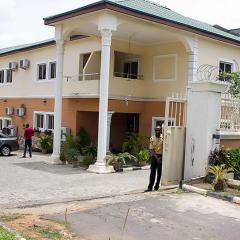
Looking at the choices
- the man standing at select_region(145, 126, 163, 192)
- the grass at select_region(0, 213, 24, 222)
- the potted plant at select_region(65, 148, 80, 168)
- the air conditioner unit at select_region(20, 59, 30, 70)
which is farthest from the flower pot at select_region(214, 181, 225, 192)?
the air conditioner unit at select_region(20, 59, 30, 70)

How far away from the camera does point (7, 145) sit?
21.1 metres

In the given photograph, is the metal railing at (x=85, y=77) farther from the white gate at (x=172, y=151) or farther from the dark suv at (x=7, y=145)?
the white gate at (x=172, y=151)

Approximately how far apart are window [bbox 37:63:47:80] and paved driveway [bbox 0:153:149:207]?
329 inches

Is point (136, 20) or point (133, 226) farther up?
point (136, 20)

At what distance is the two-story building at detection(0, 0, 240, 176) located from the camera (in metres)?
15.7

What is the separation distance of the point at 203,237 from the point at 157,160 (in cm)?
404

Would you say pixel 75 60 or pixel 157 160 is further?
pixel 75 60

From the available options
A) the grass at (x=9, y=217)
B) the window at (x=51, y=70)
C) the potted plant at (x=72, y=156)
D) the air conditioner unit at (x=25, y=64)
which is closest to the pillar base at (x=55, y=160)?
the potted plant at (x=72, y=156)

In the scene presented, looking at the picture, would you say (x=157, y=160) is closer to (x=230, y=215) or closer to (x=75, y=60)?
(x=230, y=215)

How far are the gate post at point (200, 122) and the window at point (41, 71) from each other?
14.2 meters

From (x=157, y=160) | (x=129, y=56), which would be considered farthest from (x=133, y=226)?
(x=129, y=56)

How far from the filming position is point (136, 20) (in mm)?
16016

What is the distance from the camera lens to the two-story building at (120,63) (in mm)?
15680

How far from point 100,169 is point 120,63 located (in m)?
8.09
